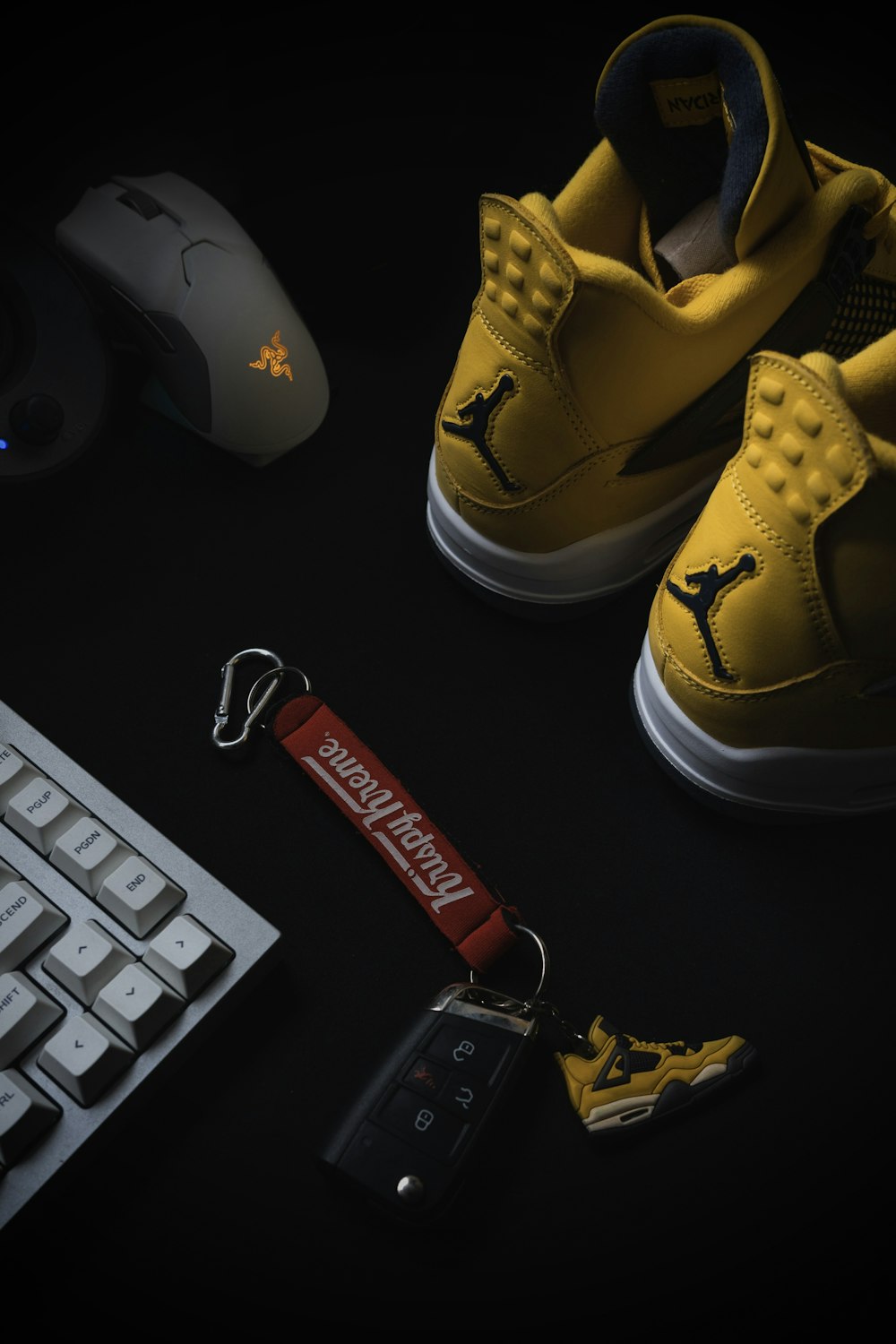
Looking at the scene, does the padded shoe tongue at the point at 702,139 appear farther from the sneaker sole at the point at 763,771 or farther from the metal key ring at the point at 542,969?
the metal key ring at the point at 542,969

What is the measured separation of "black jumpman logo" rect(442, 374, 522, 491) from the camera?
53 centimetres

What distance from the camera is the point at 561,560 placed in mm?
596

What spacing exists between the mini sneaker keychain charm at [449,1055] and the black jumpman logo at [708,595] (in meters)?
0.17

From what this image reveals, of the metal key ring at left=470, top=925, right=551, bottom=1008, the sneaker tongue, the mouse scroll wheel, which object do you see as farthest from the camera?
the mouse scroll wheel

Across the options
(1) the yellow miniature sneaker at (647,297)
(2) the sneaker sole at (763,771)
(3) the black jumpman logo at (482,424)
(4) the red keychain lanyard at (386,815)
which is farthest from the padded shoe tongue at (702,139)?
(4) the red keychain lanyard at (386,815)

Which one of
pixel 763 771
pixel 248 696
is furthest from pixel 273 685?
pixel 763 771

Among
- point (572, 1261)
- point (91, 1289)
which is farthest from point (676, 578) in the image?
point (91, 1289)

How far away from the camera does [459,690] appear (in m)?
0.60

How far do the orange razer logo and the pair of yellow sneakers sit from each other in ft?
0.41

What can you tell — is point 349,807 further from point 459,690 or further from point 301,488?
point 301,488

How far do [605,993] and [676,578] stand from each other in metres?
0.22

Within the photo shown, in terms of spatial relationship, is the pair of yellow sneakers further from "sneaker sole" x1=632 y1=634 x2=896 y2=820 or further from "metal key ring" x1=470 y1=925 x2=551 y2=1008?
"metal key ring" x1=470 y1=925 x2=551 y2=1008

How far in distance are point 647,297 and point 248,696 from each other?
0.32 meters

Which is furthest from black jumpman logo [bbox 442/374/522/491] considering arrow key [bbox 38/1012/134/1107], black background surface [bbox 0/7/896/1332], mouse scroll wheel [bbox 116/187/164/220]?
arrow key [bbox 38/1012/134/1107]
